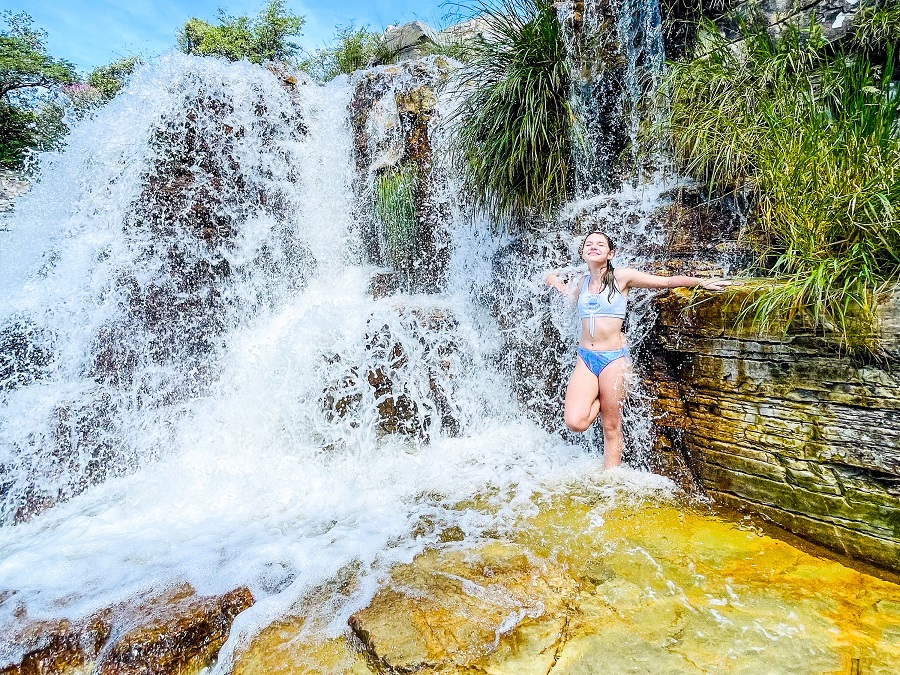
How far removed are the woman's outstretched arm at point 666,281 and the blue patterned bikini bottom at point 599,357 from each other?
1.53ft

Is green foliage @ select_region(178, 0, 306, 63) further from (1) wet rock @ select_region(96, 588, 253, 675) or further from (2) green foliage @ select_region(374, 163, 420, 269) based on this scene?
(1) wet rock @ select_region(96, 588, 253, 675)

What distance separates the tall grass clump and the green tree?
49.4ft

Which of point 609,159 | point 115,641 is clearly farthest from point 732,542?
point 609,159

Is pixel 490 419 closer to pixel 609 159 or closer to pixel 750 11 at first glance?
pixel 609 159

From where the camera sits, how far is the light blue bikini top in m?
3.31

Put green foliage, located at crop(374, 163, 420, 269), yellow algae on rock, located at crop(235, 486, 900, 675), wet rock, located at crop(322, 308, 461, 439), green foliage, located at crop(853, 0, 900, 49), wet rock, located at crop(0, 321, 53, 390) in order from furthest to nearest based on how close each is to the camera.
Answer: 1. green foliage, located at crop(374, 163, 420, 269)
2. wet rock, located at crop(0, 321, 53, 390)
3. wet rock, located at crop(322, 308, 461, 439)
4. green foliage, located at crop(853, 0, 900, 49)
5. yellow algae on rock, located at crop(235, 486, 900, 675)

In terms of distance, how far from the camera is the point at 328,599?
2.44 meters

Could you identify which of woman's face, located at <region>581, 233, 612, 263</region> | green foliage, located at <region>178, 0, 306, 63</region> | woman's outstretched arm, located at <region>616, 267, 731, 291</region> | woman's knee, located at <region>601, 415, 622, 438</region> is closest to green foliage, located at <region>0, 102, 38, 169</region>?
green foliage, located at <region>178, 0, 306, 63</region>

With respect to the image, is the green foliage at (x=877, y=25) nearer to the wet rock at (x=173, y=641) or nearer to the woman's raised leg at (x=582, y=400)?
the woman's raised leg at (x=582, y=400)

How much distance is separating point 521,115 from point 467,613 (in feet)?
15.0

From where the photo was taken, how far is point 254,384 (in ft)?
16.9

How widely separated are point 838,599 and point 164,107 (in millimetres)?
8443

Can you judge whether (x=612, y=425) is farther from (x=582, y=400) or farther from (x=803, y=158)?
(x=803, y=158)

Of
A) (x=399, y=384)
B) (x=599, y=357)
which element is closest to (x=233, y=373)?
(x=399, y=384)
